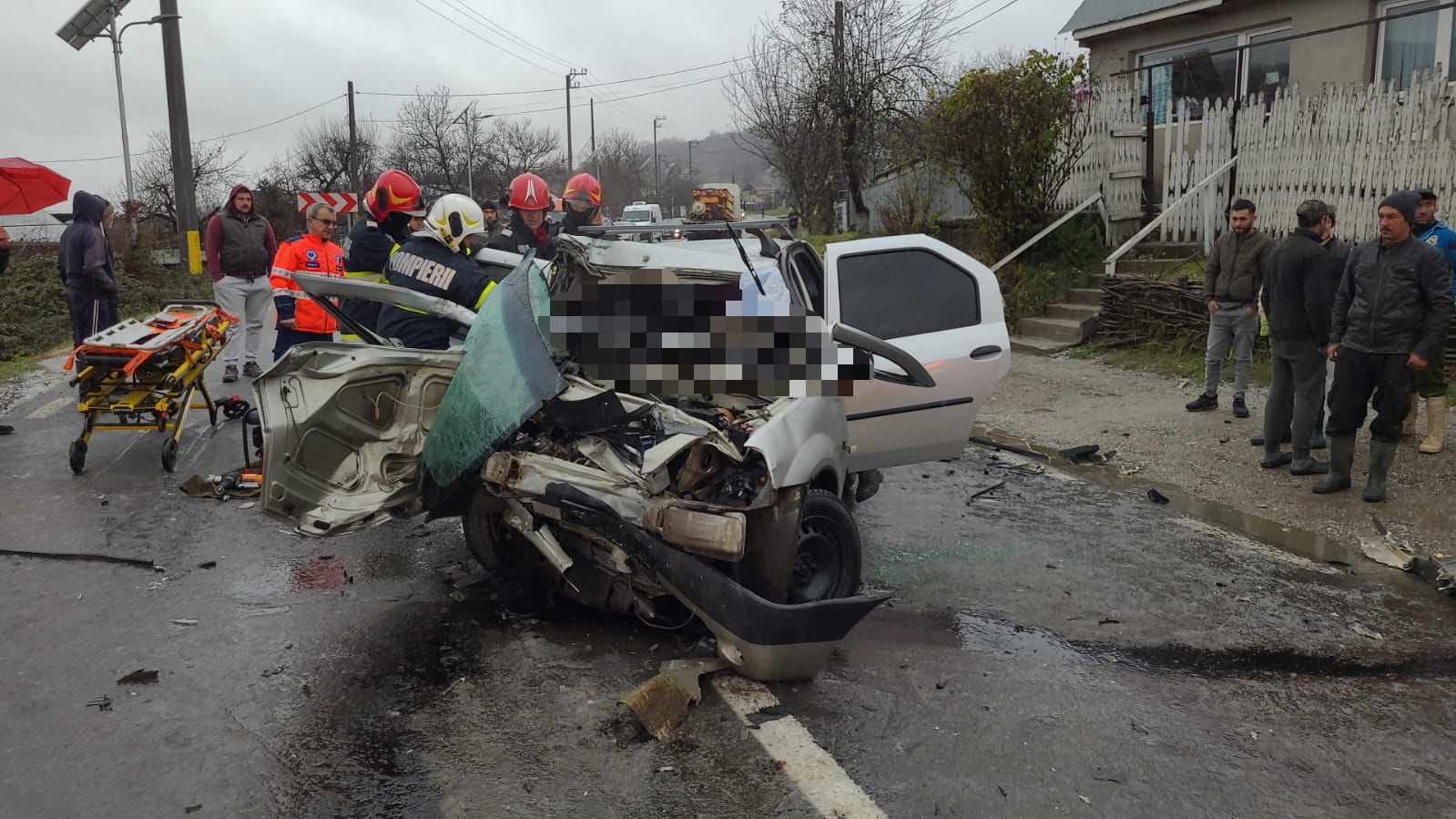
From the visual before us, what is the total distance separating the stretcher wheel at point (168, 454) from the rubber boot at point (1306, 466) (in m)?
7.82

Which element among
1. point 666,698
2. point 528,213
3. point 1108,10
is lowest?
point 666,698

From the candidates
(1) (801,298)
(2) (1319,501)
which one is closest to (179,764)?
(1) (801,298)

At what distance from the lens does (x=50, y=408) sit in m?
8.92

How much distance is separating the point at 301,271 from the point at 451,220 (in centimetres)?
402

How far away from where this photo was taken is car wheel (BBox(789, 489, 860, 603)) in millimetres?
4309

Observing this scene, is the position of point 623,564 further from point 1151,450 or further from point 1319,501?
point 1151,450

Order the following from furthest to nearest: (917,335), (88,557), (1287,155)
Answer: (1287,155), (917,335), (88,557)

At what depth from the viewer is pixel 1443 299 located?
19.6 feet

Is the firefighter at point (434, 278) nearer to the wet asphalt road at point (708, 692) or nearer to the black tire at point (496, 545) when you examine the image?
the black tire at point (496, 545)

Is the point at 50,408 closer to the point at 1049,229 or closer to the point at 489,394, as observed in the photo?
the point at 489,394

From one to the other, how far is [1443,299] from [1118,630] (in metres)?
3.27

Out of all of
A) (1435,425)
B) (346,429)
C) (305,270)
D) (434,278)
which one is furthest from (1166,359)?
(346,429)

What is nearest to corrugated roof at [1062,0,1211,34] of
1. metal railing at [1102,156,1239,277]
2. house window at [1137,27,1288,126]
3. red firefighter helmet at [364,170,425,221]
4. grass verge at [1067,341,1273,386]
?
house window at [1137,27,1288,126]

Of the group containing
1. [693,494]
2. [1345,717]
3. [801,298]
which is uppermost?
[801,298]
